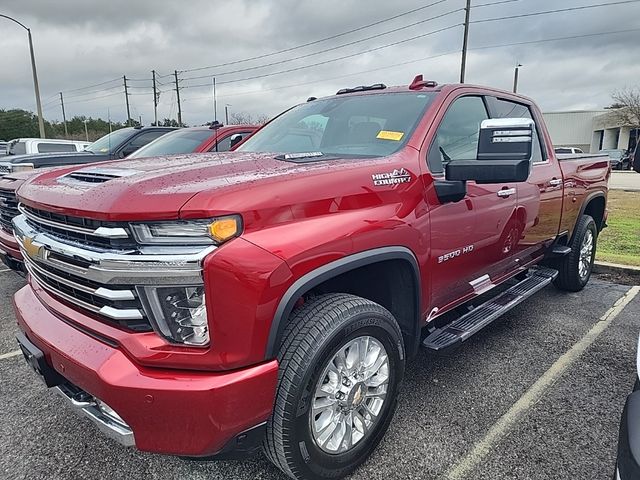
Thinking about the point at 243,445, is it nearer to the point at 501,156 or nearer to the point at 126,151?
the point at 501,156

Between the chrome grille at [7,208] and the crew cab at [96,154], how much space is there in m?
1.67

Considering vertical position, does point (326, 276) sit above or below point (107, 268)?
below

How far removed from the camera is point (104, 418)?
1.90 metres

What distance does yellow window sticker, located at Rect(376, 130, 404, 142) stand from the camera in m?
2.75

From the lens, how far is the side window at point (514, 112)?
3666 mm

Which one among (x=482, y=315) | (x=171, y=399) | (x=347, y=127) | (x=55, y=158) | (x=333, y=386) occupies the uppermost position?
(x=347, y=127)

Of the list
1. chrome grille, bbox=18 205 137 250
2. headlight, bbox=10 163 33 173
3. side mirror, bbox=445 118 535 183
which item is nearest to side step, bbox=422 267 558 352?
side mirror, bbox=445 118 535 183

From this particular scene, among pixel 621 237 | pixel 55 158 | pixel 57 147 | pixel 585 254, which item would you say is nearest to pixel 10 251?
pixel 55 158

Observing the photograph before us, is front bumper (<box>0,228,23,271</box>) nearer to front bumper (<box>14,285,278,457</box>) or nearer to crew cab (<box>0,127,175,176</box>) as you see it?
crew cab (<box>0,127,175,176</box>)

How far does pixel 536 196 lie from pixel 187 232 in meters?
3.06

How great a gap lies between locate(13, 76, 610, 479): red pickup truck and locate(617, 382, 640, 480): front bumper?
1.03 metres

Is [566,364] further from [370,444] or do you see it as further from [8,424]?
[8,424]

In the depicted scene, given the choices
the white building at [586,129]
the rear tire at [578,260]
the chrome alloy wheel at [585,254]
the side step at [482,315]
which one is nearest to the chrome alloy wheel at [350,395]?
the side step at [482,315]

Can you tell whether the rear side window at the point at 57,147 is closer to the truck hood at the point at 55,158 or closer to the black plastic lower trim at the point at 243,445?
the truck hood at the point at 55,158
